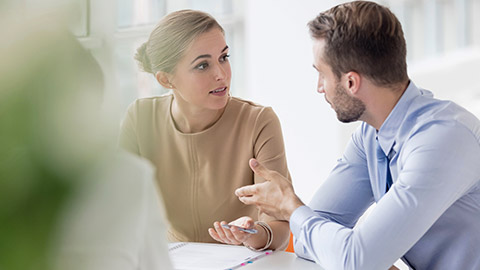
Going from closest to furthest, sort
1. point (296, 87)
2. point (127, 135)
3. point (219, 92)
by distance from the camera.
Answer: point (127, 135) < point (219, 92) < point (296, 87)

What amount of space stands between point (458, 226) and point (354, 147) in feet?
1.33

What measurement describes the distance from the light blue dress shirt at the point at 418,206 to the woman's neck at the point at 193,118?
0.71m

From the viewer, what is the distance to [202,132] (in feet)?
6.78

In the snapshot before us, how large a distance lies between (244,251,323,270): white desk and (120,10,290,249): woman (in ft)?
1.32

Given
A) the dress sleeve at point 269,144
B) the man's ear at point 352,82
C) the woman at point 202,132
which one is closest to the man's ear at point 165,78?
the woman at point 202,132

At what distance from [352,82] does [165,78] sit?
0.90 meters

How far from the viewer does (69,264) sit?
10.0 inches

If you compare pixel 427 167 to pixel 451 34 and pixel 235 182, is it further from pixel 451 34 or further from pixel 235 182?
pixel 451 34

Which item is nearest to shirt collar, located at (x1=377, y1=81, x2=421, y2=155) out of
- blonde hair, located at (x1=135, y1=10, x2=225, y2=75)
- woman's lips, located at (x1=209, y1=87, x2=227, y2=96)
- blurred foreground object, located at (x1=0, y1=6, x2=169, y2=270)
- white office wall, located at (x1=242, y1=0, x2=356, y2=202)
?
woman's lips, located at (x1=209, y1=87, x2=227, y2=96)

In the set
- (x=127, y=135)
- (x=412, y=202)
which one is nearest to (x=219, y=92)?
(x=412, y=202)

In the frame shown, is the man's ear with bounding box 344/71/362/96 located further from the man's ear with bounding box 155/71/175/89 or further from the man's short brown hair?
the man's ear with bounding box 155/71/175/89

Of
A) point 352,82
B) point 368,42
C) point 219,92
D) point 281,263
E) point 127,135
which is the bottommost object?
point 281,263

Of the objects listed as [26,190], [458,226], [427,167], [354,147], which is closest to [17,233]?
[26,190]

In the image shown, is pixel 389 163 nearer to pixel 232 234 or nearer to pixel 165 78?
pixel 232 234
